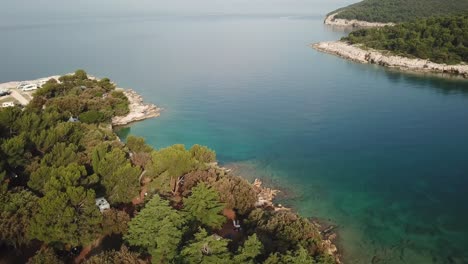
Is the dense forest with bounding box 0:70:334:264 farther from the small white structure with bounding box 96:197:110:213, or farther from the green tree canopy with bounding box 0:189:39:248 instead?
the small white structure with bounding box 96:197:110:213

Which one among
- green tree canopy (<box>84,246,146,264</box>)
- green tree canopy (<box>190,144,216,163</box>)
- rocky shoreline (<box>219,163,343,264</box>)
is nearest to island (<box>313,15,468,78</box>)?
rocky shoreline (<box>219,163,343,264</box>)

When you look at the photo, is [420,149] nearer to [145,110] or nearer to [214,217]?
[214,217]

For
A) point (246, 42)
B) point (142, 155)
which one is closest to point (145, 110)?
point (142, 155)

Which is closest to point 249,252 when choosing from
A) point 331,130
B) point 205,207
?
point 205,207

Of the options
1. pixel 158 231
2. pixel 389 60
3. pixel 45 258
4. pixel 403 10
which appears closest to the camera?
pixel 45 258

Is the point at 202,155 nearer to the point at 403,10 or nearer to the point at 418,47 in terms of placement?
the point at 418,47
